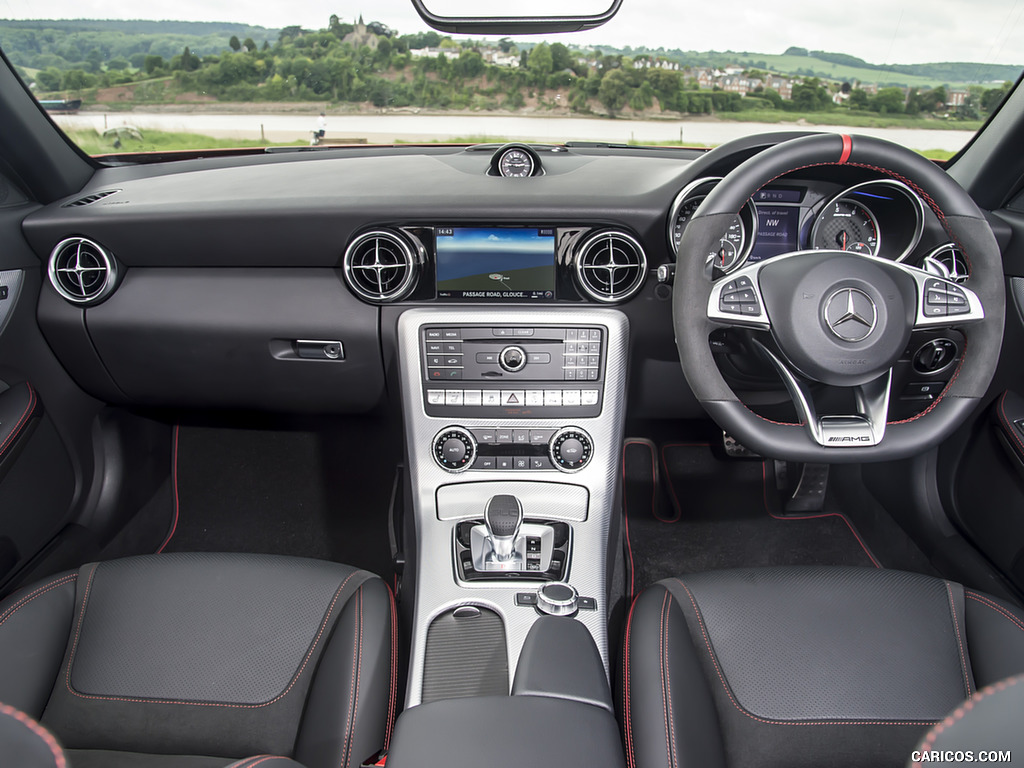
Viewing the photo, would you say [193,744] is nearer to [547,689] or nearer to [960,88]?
[547,689]

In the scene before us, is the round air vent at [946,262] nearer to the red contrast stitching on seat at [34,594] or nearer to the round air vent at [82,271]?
A: the red contrast stitching on seat at [34,594]

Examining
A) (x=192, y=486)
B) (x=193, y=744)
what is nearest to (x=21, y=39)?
(x=192, y=486)

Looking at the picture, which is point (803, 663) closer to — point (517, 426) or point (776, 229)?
point (517, 426)

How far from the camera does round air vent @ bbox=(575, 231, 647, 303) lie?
1926mm

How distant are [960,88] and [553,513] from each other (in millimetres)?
1565

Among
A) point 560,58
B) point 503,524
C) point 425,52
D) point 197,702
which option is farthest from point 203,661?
point 560,58

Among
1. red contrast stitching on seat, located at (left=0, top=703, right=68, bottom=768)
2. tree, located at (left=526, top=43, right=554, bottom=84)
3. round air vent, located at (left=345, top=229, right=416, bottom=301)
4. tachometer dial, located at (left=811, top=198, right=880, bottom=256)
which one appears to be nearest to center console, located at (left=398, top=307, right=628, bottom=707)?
round air vent, located at (left=345, top=229, right=416, bottom=301)

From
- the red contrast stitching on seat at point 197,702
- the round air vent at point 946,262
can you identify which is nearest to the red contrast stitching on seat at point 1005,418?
the round air vent at point 946,262

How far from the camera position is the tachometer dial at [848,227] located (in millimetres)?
1748

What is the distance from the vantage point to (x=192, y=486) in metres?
2.76

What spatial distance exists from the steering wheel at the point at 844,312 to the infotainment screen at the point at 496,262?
56 cm

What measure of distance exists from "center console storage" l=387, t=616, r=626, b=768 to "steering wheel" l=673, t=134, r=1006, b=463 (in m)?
0.63

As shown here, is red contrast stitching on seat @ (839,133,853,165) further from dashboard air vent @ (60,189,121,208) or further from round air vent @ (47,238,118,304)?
dashboard air vent @ (60,189,121,208)

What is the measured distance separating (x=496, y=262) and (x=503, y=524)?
2.31 ft
